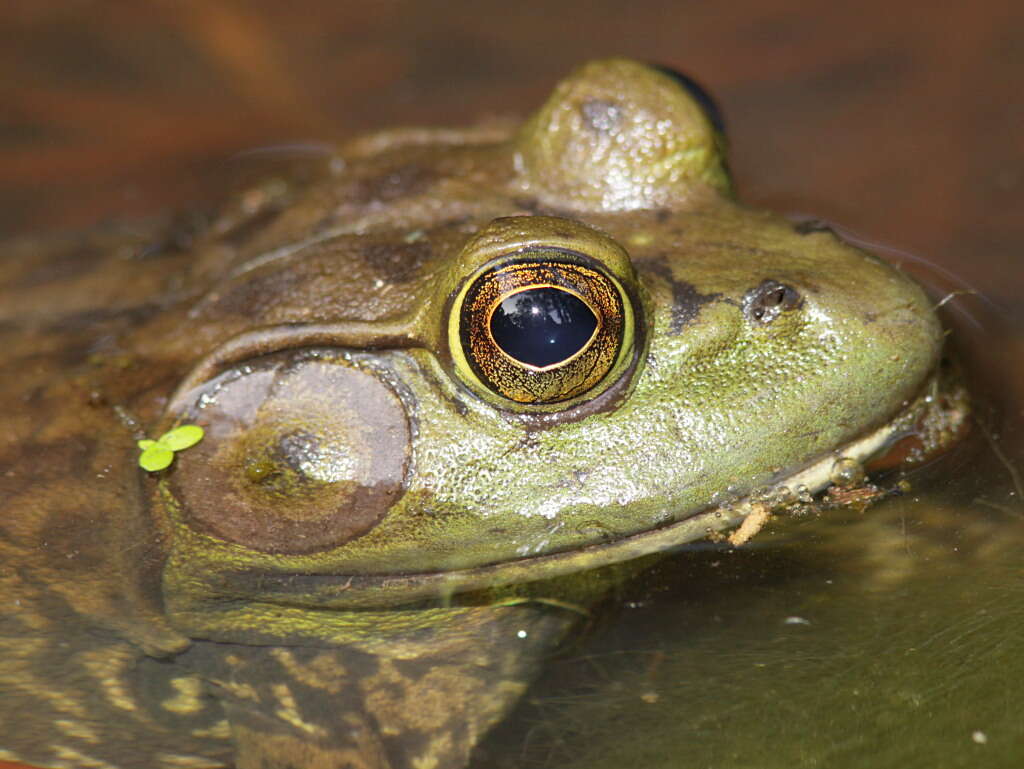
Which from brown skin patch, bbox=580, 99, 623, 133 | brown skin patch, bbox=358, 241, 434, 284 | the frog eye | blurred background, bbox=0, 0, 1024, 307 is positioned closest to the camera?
the frog eye

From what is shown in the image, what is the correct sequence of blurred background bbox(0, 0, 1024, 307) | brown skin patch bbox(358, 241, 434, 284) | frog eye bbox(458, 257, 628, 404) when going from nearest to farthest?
frog eye bbox(458, 257, 628, 404), brown skin patch bbox(358, 241, 434, 284), blurred background bbox(0, 0, 1024, 307)

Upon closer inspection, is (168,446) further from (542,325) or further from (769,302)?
(769,302)

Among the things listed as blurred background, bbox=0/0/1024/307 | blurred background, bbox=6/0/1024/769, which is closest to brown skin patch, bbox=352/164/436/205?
blurred background, bbox=6/0/1024/769

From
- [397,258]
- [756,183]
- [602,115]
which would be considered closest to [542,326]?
[397,258]

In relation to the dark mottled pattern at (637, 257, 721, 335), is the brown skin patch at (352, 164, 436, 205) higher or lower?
higher

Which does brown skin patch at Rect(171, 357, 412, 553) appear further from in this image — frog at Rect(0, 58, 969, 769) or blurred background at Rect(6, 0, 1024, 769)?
blurred background at Rect(6, 0, 1024, 769)

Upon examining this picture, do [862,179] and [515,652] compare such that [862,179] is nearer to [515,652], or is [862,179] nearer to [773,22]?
[773,22]

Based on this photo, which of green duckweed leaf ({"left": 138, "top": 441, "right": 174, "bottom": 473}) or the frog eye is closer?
the frog eye

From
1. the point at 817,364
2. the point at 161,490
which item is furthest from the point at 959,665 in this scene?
the point at 161,490
